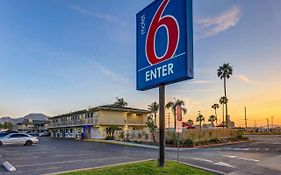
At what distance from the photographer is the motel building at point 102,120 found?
5466 centimetres

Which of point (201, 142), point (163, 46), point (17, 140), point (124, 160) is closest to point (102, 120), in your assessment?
point (17, 140)

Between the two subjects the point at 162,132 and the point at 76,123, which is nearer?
the point at 162,132

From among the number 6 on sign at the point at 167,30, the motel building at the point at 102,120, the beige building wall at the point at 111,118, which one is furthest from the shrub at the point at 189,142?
the beige building wall at the point at 111,118

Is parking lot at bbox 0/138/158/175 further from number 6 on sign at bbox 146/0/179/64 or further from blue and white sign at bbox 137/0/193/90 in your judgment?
number 6 on sign at bbox 146/0/179/64

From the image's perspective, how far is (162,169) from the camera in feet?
37.2

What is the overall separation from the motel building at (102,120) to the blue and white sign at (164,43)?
1567 inches

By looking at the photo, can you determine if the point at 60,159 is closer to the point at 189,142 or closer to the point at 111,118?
the point at 189,142

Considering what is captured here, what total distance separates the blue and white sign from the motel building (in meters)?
39.8

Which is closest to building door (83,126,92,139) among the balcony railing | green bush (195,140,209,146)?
the balcony railing

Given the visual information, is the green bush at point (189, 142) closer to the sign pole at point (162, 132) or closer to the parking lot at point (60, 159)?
the parking lot at point (60, 159)

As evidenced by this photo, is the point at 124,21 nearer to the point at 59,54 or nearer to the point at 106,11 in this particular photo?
the point at 106,11

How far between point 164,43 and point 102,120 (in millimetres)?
44305

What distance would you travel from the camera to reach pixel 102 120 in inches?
2141

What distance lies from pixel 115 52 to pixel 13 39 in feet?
29.9
